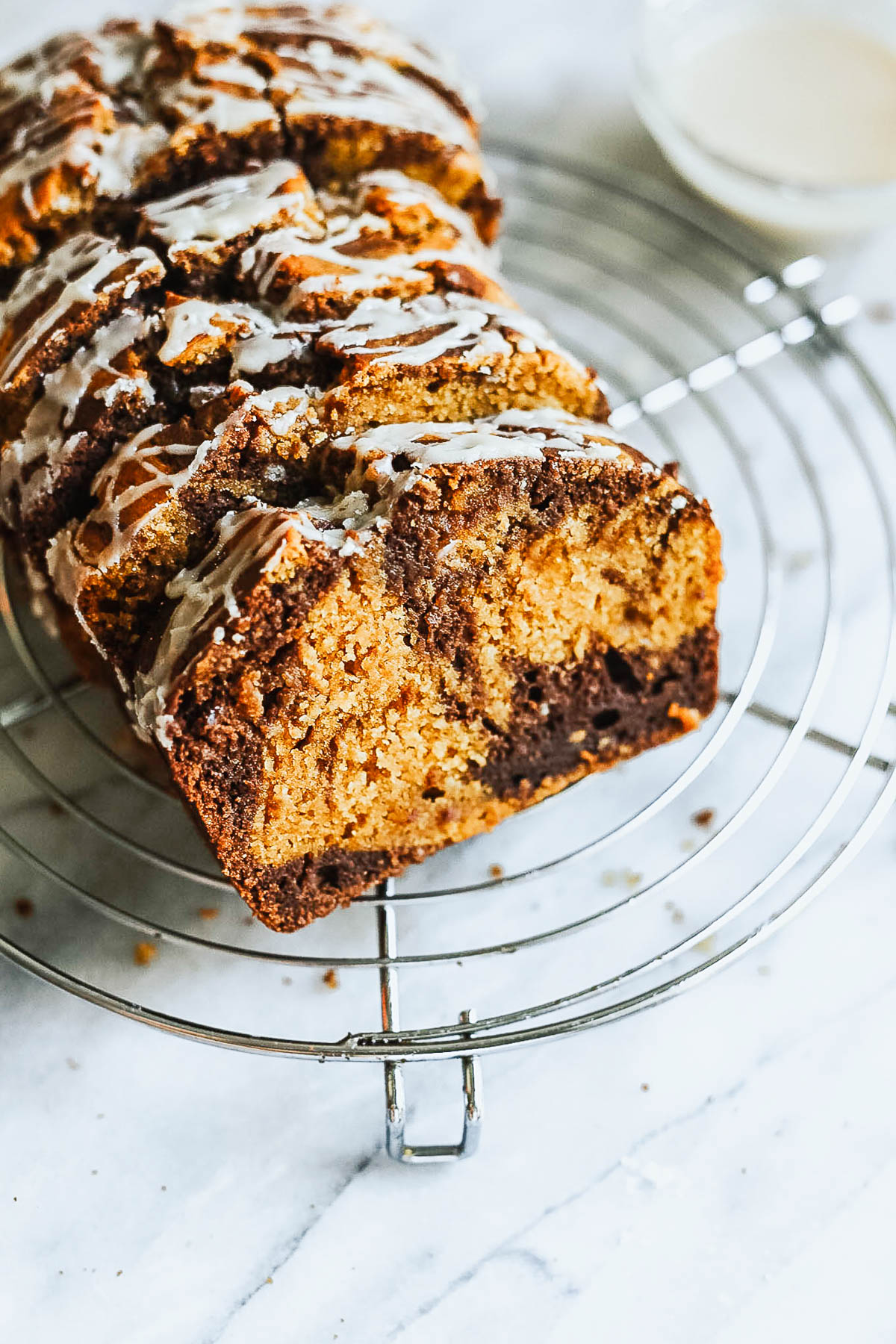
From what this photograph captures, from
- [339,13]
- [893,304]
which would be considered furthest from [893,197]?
[339,13]

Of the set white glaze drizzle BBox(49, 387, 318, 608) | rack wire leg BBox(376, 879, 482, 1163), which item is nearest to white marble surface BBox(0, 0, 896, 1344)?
rack wire leg BBox(376, 879, 482, 1163)

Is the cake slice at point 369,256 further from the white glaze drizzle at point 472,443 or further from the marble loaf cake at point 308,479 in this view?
the white glaze drizzle at point 472,443

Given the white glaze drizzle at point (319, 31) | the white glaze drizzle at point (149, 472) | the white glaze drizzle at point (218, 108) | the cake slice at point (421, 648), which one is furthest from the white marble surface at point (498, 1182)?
the white glaze drizzle at point (319, 31)

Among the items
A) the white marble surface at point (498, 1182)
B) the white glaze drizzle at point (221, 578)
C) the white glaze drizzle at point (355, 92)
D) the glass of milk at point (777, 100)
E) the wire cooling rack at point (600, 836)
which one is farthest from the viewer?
the glass of milk at point (777, 100)

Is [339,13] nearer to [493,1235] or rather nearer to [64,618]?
[64,618]

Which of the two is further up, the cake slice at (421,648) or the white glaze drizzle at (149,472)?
the white glaze drizzle at (149,472)

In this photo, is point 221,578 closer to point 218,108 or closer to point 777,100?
point 218,108

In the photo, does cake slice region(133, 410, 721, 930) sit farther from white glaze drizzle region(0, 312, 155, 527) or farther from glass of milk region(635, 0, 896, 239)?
glass of milk region(635, 0, 896, 239)
